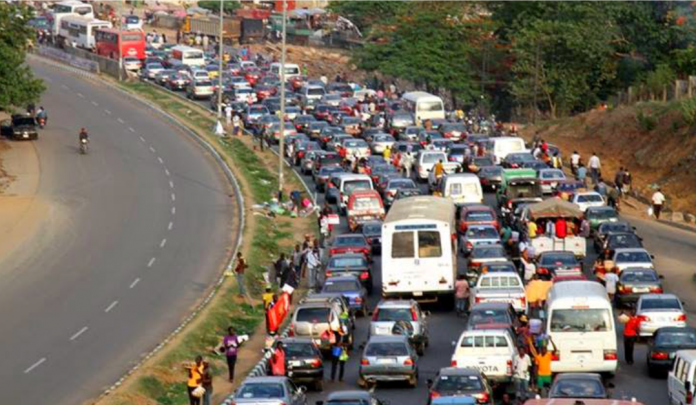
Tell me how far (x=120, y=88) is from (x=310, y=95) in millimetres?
18060

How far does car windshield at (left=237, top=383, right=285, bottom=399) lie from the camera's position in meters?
34.7

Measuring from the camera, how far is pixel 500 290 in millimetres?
47812

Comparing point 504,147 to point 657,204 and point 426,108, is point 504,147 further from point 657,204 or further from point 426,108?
point 426,108

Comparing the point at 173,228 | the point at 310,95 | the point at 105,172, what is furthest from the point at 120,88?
the point at 173,228

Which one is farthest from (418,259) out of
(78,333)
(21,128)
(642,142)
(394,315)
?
(21,128)

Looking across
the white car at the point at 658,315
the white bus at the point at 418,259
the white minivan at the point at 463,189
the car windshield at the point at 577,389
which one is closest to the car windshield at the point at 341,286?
the white bus at the point at 418,259

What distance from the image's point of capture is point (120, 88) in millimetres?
118125

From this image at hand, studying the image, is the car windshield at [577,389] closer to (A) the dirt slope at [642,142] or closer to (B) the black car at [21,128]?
(A) the dirt slope at [642,142]

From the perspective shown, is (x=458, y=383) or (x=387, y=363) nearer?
(x=458, y=383)

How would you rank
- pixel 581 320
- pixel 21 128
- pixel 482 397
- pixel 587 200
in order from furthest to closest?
pixel 21 128, pixel 587 200, pixel 581 320, pixel 482 397

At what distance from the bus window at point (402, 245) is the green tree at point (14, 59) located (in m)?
44.7

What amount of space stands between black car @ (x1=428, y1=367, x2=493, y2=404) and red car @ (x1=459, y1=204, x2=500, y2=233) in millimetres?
23489

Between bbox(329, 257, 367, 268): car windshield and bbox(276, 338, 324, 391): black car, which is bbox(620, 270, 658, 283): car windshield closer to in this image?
bbox(329, 257, 367, 268): car windshield

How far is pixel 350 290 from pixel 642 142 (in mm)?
44609
